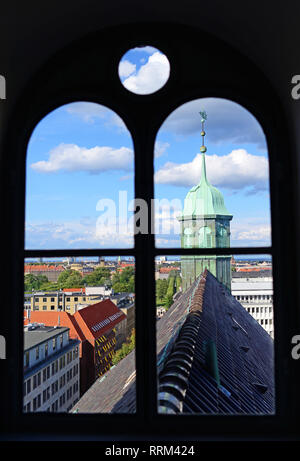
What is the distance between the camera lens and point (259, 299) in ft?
8.18

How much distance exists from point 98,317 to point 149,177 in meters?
0.87

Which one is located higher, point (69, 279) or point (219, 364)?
point (69, 279)

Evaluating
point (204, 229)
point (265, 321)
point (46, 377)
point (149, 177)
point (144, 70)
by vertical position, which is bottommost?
point (46, 377)

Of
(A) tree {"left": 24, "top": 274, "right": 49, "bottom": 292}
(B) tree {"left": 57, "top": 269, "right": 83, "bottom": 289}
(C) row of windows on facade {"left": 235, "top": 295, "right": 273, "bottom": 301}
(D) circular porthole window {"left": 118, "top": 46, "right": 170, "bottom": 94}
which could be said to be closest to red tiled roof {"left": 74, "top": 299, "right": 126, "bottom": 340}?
(B) tree {"left": 57, "top": 269, "right": 83, "bottom": 289}

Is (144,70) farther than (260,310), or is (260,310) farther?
(144,70)

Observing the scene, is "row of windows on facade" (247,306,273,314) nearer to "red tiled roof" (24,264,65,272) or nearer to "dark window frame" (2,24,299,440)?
"dark window frame" (2,24,299,440)

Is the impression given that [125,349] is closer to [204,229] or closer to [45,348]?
[45,348]

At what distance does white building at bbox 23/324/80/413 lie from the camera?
248 cm

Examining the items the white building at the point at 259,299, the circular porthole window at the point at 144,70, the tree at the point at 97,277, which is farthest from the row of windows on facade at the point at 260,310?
the circular porthole window at the point at 144,70

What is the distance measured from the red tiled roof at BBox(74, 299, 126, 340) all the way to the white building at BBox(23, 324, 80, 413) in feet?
0.53

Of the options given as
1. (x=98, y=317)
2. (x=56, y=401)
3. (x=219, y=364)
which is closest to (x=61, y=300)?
(x=98, y=317)

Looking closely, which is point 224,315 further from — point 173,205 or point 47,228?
point 47,228
